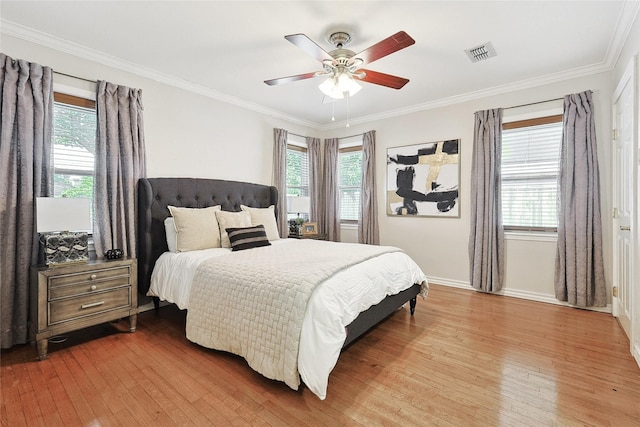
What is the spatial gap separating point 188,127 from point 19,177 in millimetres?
1682

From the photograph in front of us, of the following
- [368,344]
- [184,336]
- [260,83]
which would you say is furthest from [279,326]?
[260,83]

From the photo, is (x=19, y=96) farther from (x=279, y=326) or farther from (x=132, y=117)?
(x=279, y=326)

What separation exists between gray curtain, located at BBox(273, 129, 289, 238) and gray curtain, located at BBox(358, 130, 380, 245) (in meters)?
1.30

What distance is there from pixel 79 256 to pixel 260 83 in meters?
2.63

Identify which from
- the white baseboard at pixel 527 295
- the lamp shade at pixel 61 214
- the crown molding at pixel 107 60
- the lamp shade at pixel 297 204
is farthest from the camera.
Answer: the lamp shade at pixel 297 204

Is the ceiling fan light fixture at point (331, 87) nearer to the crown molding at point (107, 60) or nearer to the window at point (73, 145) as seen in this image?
the crown molding at point (107, 60)

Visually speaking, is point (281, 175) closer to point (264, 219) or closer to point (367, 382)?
point (264, 219)

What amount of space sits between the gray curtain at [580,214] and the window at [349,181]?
2.80m

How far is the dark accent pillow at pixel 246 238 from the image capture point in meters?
3.21

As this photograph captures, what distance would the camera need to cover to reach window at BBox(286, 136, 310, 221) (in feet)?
16.9

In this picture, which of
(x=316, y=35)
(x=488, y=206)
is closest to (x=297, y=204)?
(x=316, y=35)

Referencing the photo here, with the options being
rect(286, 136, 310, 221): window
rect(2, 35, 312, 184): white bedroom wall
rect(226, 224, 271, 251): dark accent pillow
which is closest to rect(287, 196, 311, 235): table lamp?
rect(286, 136, 310, 221): window

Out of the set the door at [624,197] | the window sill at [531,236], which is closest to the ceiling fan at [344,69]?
the door at [624,197]

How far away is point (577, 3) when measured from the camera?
7.36 ft
